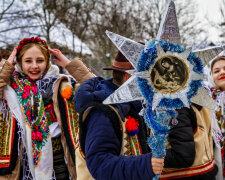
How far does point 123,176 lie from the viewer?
1.09 m

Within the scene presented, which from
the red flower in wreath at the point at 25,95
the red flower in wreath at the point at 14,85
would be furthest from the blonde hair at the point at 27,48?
the red flower in wreath at the point at 25,95

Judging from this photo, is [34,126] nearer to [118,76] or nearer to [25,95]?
[25,95]

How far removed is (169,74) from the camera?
3.69ft

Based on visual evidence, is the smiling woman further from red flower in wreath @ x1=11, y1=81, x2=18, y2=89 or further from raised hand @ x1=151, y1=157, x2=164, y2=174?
raised hand @ x1=151, y1=157, x2=164, y2=174

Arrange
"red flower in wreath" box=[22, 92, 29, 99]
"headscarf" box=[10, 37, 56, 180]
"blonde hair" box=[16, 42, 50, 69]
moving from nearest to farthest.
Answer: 1. "headscarf" box=[10, 37, 56, 180]
2. "red flower in wreath" box=[22, 92, 29, 99]
3. "blonde hair" box=[16, 42, 50, 69]

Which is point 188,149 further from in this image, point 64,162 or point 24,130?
point 24,130

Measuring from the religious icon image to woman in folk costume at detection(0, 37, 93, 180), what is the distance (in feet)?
3.86

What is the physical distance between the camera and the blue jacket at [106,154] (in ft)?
3.57

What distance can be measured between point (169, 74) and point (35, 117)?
157cm

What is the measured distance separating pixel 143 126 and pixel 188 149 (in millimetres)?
366

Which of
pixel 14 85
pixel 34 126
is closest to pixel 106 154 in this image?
pixel 34 126

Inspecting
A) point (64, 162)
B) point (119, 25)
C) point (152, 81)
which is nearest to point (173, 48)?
point (152, 81)

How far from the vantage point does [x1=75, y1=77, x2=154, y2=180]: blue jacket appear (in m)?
1.09

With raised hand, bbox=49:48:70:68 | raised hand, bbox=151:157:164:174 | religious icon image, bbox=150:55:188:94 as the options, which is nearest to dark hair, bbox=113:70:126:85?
religious icon image, bbox=150:55:188:94
